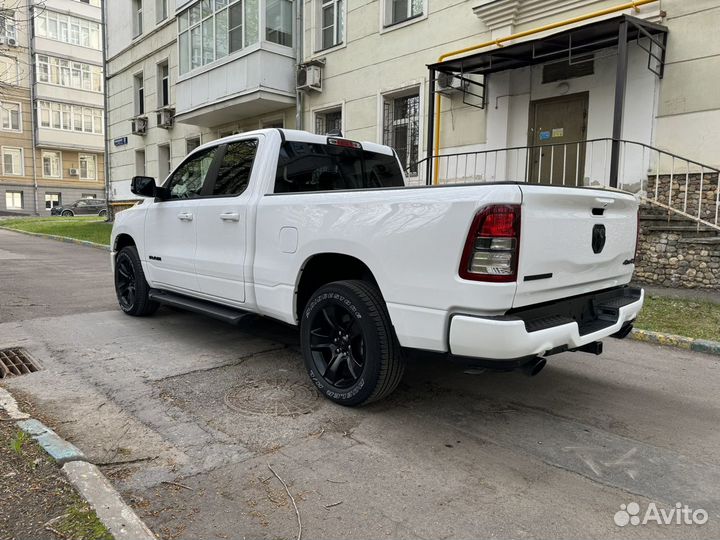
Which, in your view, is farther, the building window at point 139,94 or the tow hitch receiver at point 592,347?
the building window at point 139,94

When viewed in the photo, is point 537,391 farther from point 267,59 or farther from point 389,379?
point 267,59

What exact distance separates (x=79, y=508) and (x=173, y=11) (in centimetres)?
2092

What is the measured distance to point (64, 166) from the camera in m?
44.7

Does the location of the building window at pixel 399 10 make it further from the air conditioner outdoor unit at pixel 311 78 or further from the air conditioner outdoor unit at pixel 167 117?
the air conditioner outdoor unit at pixel 167 117

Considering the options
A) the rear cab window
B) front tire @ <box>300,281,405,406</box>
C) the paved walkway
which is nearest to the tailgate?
front tire @ <box>300,281,405,406</box>

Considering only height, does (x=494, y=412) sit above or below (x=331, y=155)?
below

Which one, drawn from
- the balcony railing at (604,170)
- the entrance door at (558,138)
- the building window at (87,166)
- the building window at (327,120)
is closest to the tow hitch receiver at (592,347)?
the balcony railing at (604,170)

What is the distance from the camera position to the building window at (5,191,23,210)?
4195cm

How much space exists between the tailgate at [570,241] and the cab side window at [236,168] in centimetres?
259

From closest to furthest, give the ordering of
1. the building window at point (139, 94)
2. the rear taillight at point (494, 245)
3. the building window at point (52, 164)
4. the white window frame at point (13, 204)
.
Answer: the rear taillight at point (494, 245) < the building window at point (139, 94) < the white window frame at point (13, 204) < the building window at point (52, 164)

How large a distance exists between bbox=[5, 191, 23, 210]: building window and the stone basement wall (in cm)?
4635

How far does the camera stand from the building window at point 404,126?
12.8 metres

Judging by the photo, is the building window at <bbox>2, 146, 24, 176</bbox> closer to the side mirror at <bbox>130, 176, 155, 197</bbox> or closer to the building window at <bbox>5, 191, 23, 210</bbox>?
the building window at <bbox>5, 191, 23, 210</bbox>

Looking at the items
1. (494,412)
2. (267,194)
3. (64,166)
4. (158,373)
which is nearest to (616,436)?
(494,412)
